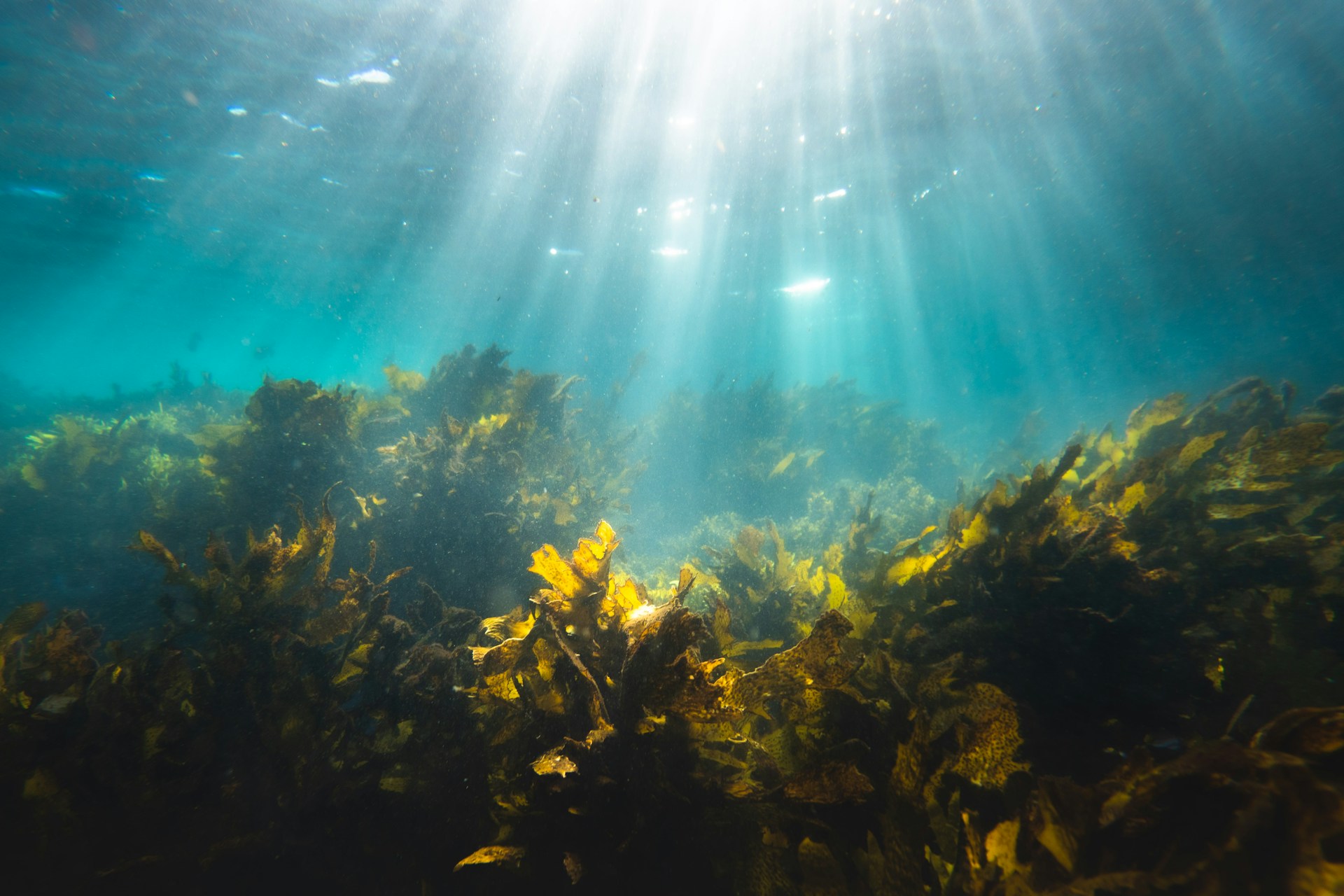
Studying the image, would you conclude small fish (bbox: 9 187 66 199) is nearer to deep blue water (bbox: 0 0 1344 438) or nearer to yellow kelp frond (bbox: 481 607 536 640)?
deep blue water (bbox: 0 0 1344 438)

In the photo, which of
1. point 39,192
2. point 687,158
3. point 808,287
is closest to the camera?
point 687,158

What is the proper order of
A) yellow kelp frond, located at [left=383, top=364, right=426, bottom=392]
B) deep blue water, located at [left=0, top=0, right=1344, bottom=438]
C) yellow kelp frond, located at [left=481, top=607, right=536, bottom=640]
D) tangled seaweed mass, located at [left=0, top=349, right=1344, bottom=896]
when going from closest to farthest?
tangled seaweed mass, located at [left=0, top=349, right=1344, bottom=896] < yellow kelp frond, located at [left=481, top=607, right=536, bottom=640] < yellow kelp frond, located at [left=383, top=364, right=426, bottom=392] < deep blue water, located at [left=0, top=0, right=1344, bottom=438]

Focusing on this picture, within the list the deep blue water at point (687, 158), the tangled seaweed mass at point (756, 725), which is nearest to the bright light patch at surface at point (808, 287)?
the deep blue water at point (687, 158)

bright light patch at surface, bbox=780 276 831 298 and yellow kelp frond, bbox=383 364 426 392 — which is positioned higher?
bright light patch at surface, bbox=780 276 831 298

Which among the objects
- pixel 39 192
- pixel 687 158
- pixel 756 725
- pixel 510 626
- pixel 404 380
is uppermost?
pixel 39 192

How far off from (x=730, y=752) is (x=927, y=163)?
1667cm

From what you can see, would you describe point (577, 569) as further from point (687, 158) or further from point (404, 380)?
point (687, 158)

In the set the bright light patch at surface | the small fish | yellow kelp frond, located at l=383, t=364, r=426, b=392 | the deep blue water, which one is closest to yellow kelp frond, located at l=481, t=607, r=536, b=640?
yellow kelp frond, located at l=383, t=364, r=426, b=392

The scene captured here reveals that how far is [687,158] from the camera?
11.8m

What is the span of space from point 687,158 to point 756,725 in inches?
528

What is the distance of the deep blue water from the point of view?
8.40 m

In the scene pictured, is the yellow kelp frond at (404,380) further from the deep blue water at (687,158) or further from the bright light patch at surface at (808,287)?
the bright light patch at surface at (808,287)

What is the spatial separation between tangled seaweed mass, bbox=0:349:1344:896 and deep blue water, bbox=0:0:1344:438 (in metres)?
6.69

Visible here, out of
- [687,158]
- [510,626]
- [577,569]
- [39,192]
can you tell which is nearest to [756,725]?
[577,569]
